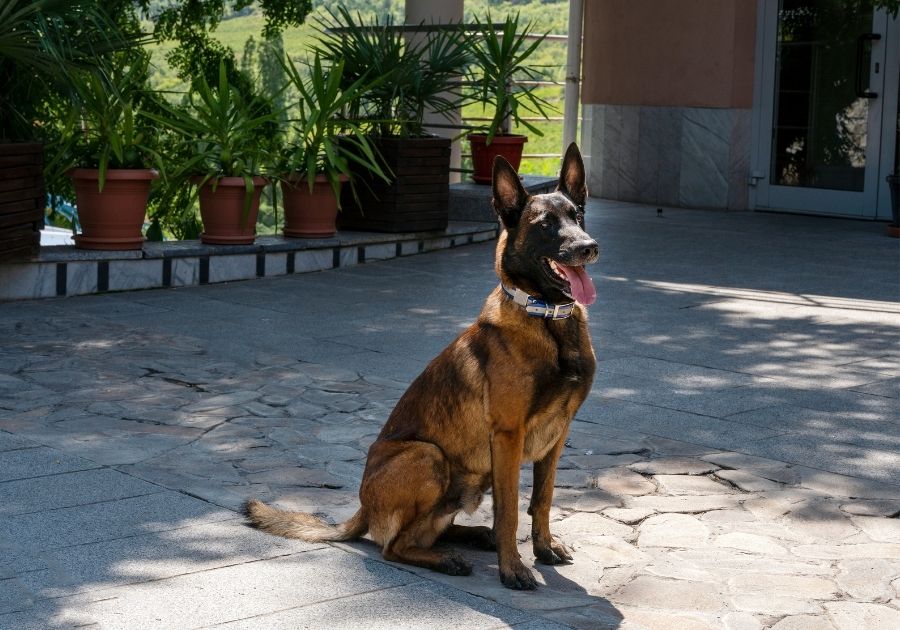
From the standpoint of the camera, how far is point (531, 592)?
3.76 metres

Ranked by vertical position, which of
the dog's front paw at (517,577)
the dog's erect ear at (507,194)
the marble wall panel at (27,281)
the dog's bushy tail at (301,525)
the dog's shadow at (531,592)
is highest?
the dog's erect ear at (507,194)

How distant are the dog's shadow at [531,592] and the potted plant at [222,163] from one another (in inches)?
230

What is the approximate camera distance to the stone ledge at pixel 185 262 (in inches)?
343

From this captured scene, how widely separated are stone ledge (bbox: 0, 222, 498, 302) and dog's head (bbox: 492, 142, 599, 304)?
555cm

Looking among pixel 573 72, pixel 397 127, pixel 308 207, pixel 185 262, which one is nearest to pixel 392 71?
pixel 397 127

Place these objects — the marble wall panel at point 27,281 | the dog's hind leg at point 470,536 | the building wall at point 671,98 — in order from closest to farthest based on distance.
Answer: the dog's hind leg at point 470,536
the marble wall panel at point 27,281
the building wall at point 671,98

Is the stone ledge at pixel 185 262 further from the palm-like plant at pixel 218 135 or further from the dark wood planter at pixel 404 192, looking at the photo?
the palm-like plant at pixel 218 135

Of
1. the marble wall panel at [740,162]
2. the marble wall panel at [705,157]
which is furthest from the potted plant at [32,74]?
the marble wall panel at [740,162]

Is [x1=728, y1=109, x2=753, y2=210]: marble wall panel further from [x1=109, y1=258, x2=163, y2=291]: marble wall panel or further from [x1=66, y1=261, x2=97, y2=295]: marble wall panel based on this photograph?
[x1=66, y1=261, x2=97, y2=295]: marble wall panel

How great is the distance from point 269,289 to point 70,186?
232 centimetres

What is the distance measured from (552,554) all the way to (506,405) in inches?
21.6

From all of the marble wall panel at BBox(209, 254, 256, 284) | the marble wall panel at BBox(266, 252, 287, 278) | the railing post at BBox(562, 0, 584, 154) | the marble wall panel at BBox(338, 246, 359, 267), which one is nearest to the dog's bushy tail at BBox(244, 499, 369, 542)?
the marble wall panel at BBox(209, 254, 256, 284)

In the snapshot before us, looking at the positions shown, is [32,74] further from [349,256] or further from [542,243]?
[542,243]

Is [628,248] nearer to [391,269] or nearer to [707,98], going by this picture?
[391,269]
